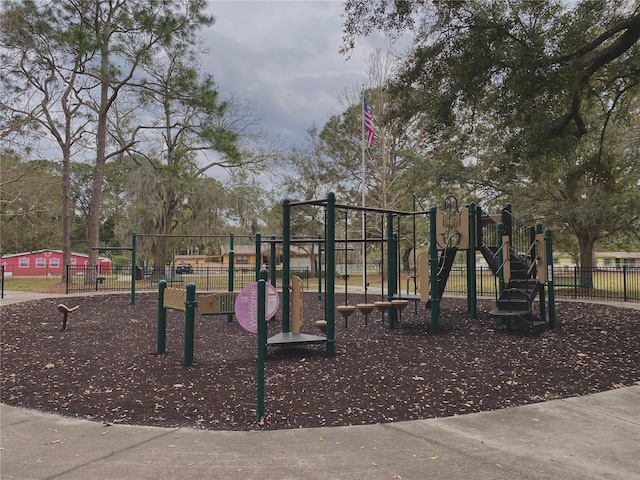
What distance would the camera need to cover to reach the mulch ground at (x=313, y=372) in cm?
452

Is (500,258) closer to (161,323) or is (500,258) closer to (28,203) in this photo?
(161,323)

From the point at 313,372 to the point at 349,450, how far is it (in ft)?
7.64

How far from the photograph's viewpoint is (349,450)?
351cm

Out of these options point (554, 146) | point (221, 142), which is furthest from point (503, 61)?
point (221, 142)

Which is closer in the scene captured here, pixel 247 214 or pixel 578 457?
pixel 578 457

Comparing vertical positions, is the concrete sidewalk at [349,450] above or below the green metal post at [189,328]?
below

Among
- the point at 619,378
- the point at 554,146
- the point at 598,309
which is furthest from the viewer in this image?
the point at 598,309

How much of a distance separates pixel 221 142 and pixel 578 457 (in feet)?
75.0

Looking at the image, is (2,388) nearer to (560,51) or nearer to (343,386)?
(343,386)

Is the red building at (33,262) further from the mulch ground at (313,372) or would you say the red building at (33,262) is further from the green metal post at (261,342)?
the green metal post at (261,342)

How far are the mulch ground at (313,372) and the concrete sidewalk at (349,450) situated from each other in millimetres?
320

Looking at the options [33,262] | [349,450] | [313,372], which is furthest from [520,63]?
[33,262]

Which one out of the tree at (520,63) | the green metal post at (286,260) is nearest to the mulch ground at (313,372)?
the green metal post at (286,260)

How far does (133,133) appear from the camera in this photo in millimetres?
28578
